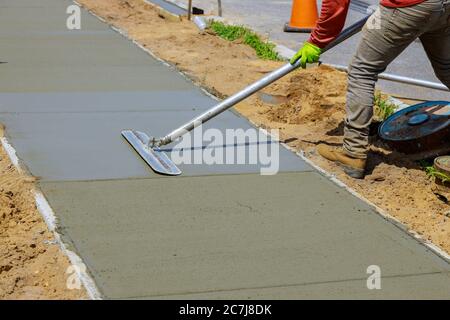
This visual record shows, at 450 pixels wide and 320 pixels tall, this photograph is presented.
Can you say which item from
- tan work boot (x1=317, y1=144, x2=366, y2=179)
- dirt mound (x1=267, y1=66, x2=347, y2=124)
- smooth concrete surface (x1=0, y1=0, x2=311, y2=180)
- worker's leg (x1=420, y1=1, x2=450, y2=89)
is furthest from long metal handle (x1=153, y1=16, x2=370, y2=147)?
dirt mound (x1=267, y1=66, x2=347, y2=124)

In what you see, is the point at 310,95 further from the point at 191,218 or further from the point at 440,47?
the point at 191,218

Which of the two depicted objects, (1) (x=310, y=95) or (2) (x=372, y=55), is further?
(1) (x=310, y=95)

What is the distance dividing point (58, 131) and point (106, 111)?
709 millimetres

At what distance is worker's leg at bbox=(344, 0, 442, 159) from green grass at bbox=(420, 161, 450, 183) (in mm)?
513

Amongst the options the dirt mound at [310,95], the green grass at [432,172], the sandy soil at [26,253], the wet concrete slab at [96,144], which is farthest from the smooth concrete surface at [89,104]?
the green grass at [432,172]

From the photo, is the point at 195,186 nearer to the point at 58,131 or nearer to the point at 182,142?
the point at 182,142

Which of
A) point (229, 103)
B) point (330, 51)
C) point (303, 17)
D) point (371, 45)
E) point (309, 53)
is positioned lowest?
point (330, 51)

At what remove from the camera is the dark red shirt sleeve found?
5750 mm

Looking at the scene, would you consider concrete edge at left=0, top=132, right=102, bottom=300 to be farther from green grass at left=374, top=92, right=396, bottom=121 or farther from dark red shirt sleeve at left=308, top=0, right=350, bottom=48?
green grass at left=374, top=92, right=396, bottom=121

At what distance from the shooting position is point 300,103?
25.7ft

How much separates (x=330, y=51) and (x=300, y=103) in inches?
117

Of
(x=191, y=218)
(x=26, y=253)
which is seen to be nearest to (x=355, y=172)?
(x=191, y=218)

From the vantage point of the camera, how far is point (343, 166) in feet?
20.1

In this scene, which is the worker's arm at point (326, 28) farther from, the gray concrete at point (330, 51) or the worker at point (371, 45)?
the gray concrete at point (330, 51)
